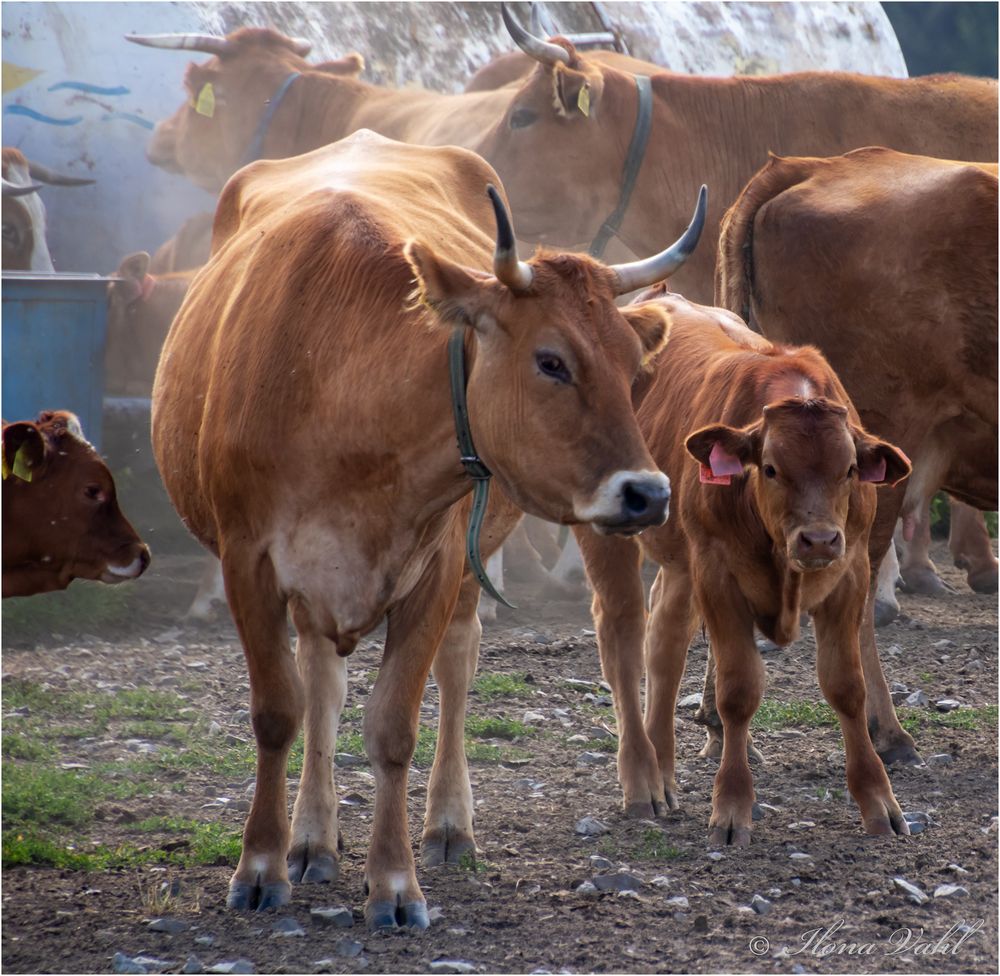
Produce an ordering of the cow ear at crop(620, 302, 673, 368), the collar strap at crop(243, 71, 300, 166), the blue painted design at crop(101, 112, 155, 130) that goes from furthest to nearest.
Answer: the blue painted design at crop(101, 112, 155, 130), the collar strap at crop(243, 71, 300, 166), the cow ear at crop(620, 302, 673, 368)

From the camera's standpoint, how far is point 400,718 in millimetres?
4938

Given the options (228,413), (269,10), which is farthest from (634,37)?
(228,413)

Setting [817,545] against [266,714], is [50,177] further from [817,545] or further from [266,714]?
[817,545]

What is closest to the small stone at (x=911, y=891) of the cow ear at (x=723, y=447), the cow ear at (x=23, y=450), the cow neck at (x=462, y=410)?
the cow ear at (x=723, y=447)

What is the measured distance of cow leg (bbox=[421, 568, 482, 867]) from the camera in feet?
18.0

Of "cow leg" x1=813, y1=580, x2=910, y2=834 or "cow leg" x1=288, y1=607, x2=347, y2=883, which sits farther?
"cow leg" x1=813, y1=580, x2=910, y2=834

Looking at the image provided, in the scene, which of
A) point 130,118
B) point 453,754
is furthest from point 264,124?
point 453,754

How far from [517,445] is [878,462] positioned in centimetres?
178

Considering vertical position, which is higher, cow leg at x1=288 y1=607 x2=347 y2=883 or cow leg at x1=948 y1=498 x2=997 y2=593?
cow leg at x1=288 y1=607 x2=347 y2=883

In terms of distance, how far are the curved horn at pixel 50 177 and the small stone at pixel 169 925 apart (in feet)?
29.3

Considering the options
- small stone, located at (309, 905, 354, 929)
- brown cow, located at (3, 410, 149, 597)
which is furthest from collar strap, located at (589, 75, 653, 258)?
small stone, located at (309, 905, 354, 929)

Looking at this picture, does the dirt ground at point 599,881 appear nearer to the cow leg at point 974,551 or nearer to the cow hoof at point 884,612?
the cow hoof at point 884,612

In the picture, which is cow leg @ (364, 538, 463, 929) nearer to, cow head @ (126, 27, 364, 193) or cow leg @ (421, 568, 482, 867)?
cow leg @ (421, 568, 482, 867)

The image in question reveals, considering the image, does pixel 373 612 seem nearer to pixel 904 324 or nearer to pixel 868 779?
pixel 868 779
